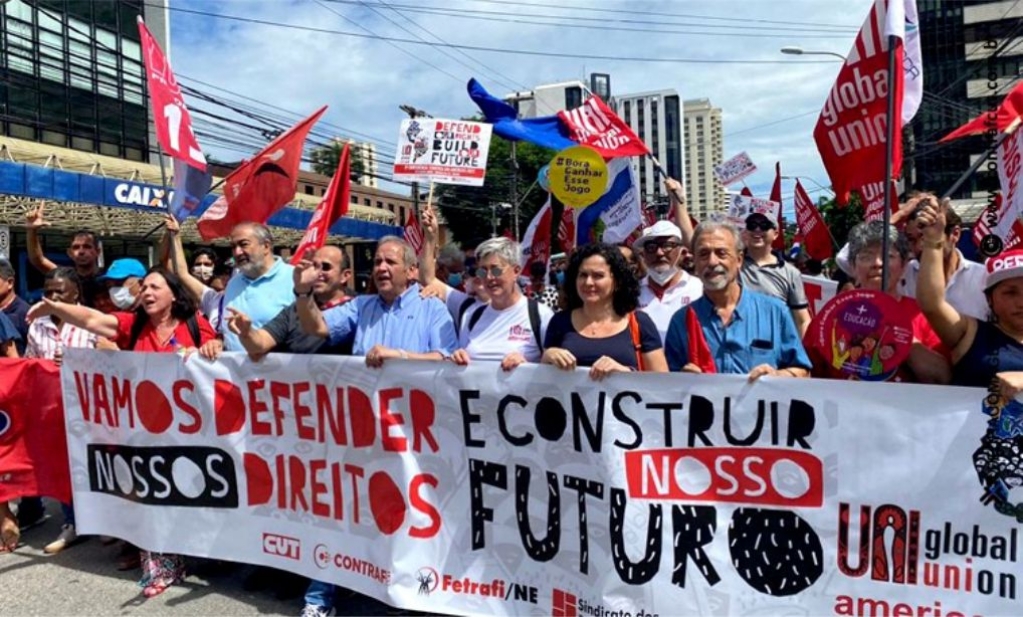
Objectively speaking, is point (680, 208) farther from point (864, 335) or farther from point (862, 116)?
point (864, 335)

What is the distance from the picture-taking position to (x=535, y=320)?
3.54 m

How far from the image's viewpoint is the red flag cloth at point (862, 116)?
3.66 meters

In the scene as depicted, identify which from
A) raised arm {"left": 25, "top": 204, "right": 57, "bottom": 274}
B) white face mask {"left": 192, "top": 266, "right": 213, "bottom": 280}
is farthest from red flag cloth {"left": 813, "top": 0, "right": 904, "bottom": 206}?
raised arm {"left": 25, "top": 204, "right": 57, "bottom": 274}

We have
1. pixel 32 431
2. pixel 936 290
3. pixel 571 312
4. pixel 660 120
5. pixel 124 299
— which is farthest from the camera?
pixel 660 120

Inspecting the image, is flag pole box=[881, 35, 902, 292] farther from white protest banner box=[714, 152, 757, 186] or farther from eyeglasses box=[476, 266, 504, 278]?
white protest banner box=[714, 152, 757, 186]

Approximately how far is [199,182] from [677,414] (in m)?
4.05

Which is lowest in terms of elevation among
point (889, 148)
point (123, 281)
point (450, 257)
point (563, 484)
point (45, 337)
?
point (563, 484)

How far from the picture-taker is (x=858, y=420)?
275 cm

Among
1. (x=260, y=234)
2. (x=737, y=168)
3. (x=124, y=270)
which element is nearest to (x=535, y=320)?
(x=260, y=234)

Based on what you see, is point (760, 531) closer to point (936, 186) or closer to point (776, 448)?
point (776, 448)

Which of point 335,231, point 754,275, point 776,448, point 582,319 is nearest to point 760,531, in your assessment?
point 776,448

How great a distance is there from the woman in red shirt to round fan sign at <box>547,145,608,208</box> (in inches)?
139

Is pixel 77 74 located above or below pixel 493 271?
above

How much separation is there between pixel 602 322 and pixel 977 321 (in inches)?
55.1
